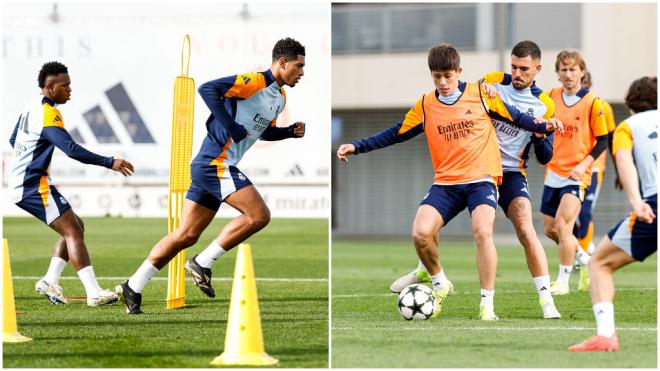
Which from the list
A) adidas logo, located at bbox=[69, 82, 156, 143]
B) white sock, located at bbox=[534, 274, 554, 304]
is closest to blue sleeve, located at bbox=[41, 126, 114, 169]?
white sock, located at bbox=[534, 274, 554, 304]

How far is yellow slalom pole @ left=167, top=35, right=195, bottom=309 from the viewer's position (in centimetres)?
900

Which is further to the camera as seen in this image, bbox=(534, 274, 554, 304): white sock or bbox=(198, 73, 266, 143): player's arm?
bbox=(534, 274, 554, 304): white sock

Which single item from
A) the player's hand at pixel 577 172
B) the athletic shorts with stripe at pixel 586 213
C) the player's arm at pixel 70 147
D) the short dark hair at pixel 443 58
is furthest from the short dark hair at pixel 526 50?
the athletic shorts with stripe at pixel 586 213

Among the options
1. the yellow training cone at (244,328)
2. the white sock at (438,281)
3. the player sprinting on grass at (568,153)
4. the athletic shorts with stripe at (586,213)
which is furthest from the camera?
the athletic shorts with stripe at (586,213)

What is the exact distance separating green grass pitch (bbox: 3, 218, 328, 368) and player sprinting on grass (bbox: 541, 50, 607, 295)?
2235mm

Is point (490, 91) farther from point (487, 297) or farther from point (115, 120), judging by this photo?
point (115, 120)

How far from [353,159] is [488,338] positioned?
24.4 metres

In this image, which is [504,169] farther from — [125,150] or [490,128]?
[125,150]

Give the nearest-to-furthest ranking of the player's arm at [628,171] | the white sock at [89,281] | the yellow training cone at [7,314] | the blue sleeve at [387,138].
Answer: the player's arm at [628,171] < the yellow training cone at [7,314] < the blue sleeve at [387,138] < the white sock at [89,281]

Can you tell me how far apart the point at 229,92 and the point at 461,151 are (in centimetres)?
167

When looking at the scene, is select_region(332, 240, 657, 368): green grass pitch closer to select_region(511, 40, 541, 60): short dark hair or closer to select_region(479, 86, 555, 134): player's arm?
select_region(479, 86, 555, 134): player's arm

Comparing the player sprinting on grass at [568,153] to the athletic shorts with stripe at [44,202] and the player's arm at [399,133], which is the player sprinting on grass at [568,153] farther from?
the athletic shorts with stripe at [44,202]

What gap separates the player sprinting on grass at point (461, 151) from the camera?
8109 mm

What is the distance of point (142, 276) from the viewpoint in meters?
8.29
